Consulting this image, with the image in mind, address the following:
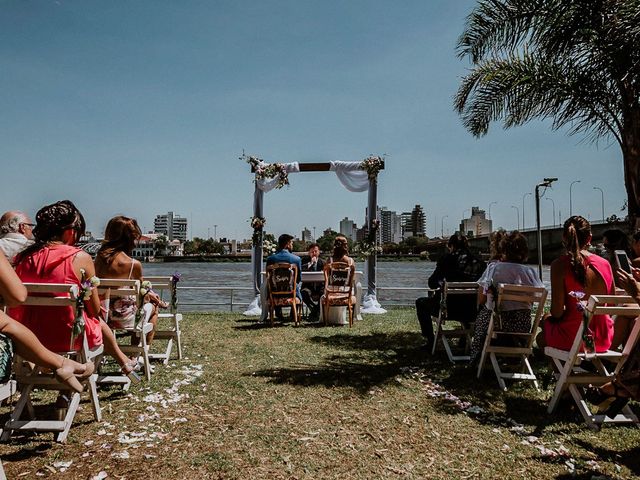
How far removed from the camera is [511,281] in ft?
15.9

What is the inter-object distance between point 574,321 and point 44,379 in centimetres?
421

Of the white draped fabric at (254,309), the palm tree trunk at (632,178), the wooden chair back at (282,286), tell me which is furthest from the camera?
the white draped fabric at (254,309)

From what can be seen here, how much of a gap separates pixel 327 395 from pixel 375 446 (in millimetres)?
1173

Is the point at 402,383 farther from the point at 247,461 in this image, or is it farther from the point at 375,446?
the point at 247,461

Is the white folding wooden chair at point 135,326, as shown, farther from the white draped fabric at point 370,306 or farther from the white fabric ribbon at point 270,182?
the white draped fabric at point 370,306

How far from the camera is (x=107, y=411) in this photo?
3797 mm

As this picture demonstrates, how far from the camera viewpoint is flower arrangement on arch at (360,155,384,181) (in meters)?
10.8

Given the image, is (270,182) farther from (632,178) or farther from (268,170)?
(632,178)

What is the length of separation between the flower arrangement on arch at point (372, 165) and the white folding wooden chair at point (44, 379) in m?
8.23

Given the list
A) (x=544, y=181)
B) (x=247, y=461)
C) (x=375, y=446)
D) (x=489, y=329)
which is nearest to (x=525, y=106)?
(x=489, y=329)

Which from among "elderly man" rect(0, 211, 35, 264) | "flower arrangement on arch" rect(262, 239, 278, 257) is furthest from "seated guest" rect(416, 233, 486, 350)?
"flower arrangement on arch" rect(262, 239, 278, 257)

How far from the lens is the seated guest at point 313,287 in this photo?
9.85m

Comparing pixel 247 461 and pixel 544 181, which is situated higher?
pixel 544 181

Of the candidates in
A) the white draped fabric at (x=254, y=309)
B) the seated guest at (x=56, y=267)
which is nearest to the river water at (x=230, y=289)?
the white draped fabric at (x=254, y=309)
